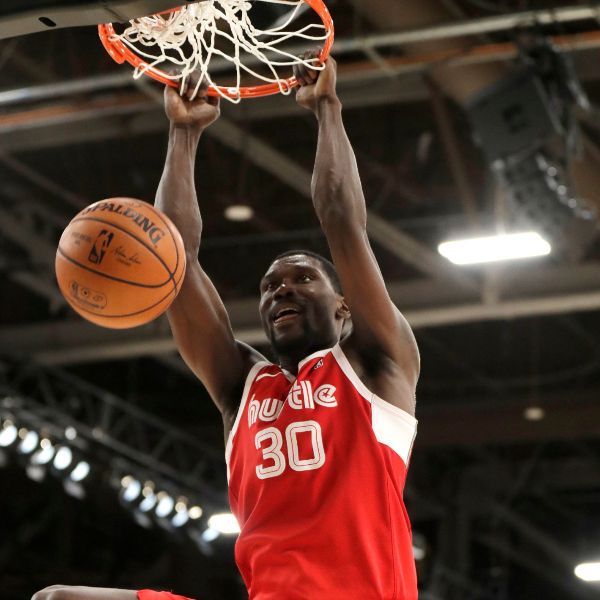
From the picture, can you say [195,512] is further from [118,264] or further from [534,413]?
[118,264]

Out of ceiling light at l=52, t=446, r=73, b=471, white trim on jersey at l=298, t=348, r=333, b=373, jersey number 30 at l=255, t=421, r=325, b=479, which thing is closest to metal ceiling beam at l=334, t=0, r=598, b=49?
white trim on jersey at l=298, t=348, r=333, b=373

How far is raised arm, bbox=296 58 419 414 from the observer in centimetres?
393

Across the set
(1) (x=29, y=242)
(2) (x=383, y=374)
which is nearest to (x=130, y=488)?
(1) (x=29, y=242)

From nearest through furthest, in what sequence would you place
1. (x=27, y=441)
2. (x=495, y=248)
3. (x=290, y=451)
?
(x=290, y=451) < (x=495, y=248) < (x=27, y=441)

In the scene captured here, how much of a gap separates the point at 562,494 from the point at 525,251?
8.98 meters

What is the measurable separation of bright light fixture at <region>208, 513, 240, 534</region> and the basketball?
1077cm

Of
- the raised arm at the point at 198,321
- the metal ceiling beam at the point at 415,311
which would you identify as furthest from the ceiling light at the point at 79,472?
the raised arm at the point at 198,321

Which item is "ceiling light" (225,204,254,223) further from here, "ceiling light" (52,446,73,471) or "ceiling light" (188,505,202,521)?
"ceiling light" (188,505,202,521)

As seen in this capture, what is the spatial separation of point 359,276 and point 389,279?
28.5ft

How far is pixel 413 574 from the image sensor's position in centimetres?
385

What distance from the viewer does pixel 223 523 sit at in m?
14.5

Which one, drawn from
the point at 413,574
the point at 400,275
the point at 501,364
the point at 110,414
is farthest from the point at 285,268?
the point at 501,364

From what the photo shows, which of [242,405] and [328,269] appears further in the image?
[328,269]

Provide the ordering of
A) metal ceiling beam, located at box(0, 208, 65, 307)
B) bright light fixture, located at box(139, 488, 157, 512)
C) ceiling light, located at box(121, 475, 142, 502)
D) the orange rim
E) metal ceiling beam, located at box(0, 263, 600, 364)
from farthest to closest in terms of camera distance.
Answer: bright light fixture, located at box(139, 488, 157, 512) → ceiling light, located at box(121, 475, 142, 502) → metal ceiling beam, located at box(0, 208, 65, 307) → metal ceiling beam, located at box(0, 263, 600, 364) → the orange rim
